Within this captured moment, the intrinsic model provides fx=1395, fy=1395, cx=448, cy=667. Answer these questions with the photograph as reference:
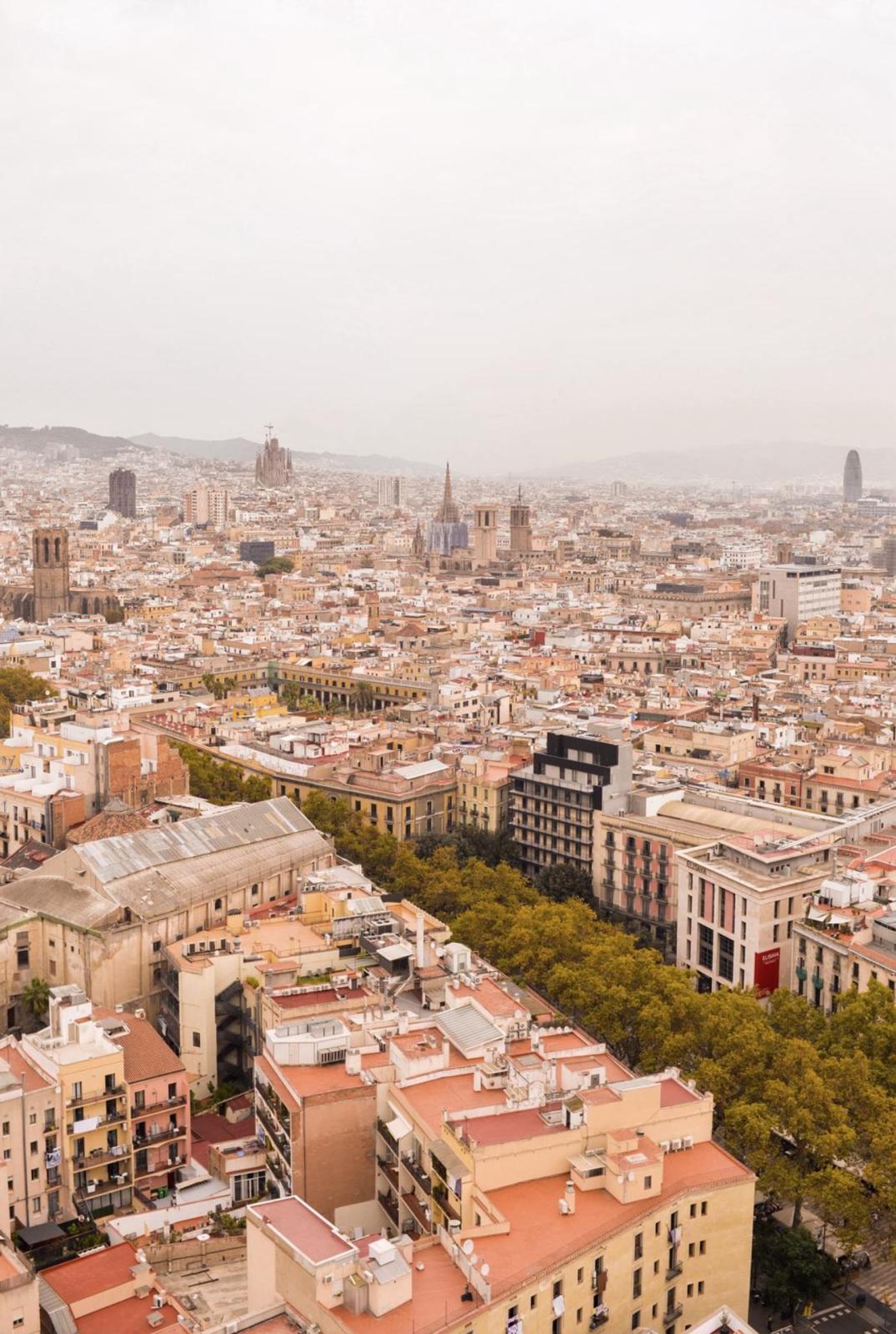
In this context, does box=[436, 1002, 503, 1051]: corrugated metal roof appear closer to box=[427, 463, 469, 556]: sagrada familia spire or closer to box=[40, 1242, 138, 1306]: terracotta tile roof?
box=[40, 1242, 138, 1306]: terracotta tile roof

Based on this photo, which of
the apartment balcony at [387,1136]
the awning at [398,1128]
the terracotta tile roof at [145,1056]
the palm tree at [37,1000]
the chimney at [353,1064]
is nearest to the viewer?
the awning at [398,1128]

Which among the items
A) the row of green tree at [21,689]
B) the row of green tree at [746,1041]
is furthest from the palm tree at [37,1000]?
the row of green tree at [21,689]

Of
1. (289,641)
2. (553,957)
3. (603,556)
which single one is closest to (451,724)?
(553,957)

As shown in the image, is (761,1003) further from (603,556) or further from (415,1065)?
(603,556)

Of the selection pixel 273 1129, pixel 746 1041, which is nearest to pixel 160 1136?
pixel 273 1129

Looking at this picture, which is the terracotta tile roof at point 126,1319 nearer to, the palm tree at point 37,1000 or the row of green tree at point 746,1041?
the row of green tree at point 746,1041

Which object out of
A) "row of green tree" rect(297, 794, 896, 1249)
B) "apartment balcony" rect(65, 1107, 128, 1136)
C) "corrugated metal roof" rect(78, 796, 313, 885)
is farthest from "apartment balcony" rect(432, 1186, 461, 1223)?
A: "corrugated metal roof" rect(78, 796, 313, 885)
